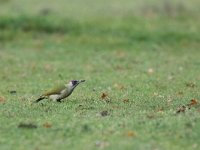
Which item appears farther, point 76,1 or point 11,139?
point 76,1

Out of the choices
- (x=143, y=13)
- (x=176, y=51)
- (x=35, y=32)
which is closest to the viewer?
(x=176, y=51)

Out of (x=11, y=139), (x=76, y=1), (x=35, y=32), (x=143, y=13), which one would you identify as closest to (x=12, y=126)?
(x=11, y=139)

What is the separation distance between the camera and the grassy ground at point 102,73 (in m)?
11.3

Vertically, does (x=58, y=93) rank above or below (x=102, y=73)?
above

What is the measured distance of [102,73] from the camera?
20.2m

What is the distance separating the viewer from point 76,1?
33.8 metres

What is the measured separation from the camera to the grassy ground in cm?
1129

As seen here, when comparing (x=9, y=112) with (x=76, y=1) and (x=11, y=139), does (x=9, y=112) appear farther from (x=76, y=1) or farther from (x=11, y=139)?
(x=76, y=1)

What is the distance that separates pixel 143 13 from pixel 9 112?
17.6m

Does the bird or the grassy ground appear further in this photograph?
the bird

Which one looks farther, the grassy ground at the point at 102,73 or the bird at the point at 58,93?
the bird at the point at 58,93

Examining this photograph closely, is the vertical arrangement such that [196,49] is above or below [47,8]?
below

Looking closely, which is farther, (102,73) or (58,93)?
(102,73)

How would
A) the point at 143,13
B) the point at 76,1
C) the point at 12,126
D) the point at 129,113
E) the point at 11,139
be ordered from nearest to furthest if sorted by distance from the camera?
the point at 11,139, the point at 12,126, the point at 129,113, the point at 143,13, the point at 76,1
